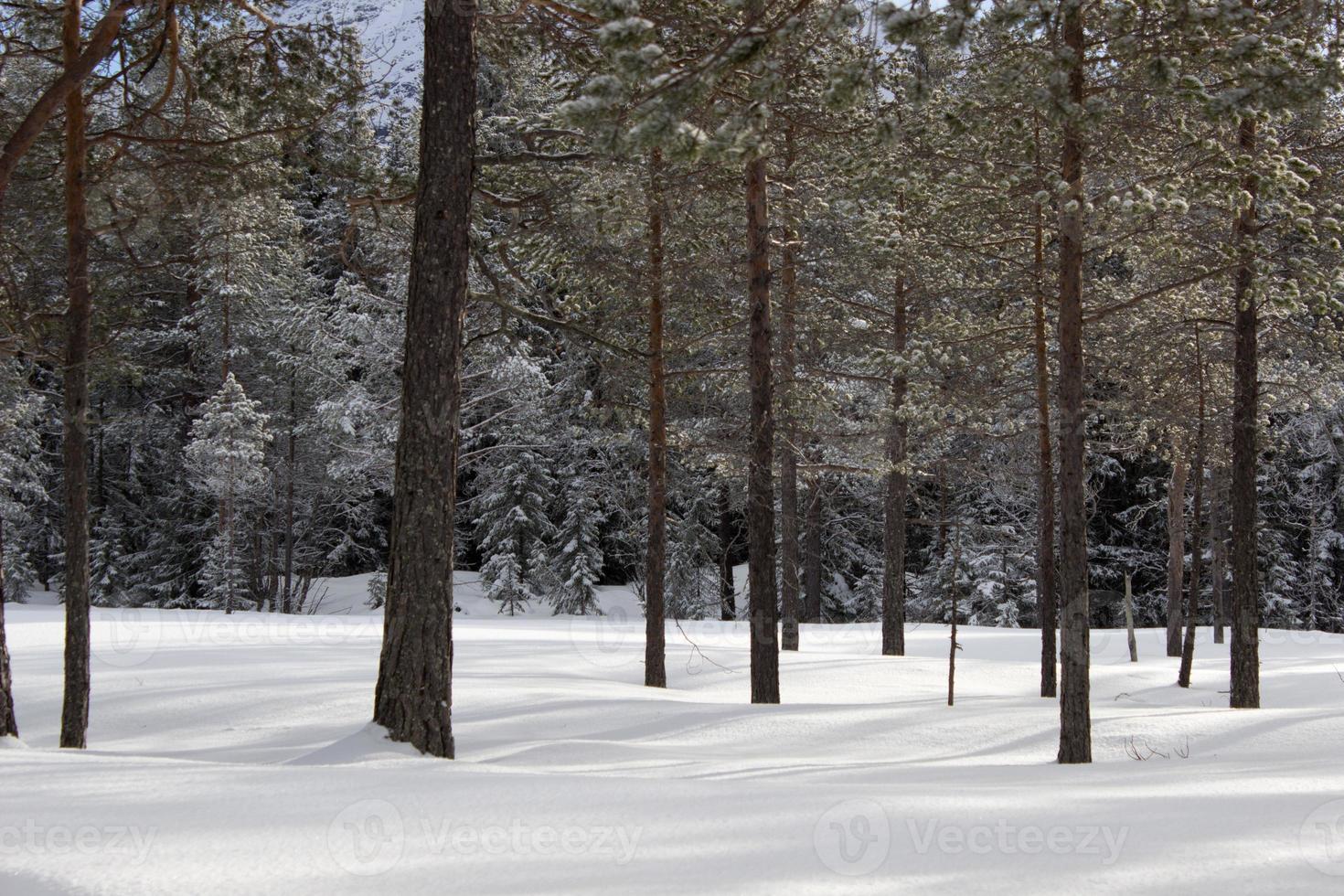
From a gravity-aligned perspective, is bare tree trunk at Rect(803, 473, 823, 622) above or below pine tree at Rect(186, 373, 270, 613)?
below

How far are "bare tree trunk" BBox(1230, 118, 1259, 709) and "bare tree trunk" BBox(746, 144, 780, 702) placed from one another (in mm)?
5169

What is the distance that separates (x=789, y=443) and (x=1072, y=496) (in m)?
4.94

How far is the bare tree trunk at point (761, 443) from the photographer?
34.7 ft

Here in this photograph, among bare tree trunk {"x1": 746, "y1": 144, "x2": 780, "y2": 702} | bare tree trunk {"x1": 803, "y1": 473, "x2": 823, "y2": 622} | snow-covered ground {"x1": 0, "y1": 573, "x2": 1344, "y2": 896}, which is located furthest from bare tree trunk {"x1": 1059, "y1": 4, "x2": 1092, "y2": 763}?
bare tree trunk {"x1": 803, "y1": 473, "x2": 823, "y2": 622}

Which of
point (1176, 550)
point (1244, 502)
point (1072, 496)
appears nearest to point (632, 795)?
point (1072, 496)

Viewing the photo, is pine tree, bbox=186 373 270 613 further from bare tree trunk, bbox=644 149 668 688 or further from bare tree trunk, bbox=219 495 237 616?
bare tree trunk, bbox=644 149 668 688

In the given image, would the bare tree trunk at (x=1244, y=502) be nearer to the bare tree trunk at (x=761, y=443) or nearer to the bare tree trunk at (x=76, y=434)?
the bare tree trunk at (x=761, y=443)

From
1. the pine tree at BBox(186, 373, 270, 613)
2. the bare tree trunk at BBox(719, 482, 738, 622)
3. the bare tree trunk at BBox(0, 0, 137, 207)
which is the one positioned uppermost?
the bare tree trunk at BBox(0, 0, 137, 207)

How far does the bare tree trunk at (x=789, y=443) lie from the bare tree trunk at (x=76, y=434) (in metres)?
6.78

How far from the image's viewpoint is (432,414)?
19.4ft

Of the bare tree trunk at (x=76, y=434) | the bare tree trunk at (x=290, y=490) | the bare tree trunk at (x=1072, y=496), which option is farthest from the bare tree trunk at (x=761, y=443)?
the bare tree trunk at (x=290, y=490)

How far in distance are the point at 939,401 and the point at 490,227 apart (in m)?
15.7

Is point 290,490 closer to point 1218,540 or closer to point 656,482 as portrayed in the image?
point 656,482

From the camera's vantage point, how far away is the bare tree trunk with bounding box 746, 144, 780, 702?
10562 mm
